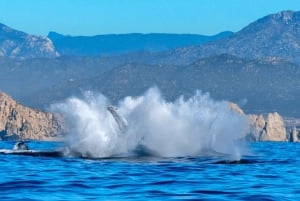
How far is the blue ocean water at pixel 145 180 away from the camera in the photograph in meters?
35.8

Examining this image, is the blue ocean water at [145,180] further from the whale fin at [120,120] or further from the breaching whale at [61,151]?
the whale fin at [120,120]

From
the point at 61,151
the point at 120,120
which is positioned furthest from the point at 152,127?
the point at 61,151

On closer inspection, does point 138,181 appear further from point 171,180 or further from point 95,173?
point 95,173

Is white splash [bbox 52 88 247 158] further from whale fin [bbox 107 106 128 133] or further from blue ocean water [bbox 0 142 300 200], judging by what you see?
blue ocean water [bbox 0 142 300 200]

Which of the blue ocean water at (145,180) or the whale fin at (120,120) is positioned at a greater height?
the whale fin at (120,120)

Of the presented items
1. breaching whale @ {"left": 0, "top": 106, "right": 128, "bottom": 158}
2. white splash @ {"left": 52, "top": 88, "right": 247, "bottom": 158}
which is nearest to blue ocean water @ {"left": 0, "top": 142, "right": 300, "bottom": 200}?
breaching whale @ {"left": 0, "top": 106, "right": 128, "bottom": 158}

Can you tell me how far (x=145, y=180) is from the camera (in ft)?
139

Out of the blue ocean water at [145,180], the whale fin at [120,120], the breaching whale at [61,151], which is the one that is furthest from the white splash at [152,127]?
the blue ocean water at [145,180]

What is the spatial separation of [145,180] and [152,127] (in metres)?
29.1

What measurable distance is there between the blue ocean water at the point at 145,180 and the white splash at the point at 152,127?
32.7 ft

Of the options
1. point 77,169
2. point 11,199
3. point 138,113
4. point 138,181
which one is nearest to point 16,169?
point 77,169

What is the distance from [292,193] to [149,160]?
924 inches

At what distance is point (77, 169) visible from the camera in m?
50.1

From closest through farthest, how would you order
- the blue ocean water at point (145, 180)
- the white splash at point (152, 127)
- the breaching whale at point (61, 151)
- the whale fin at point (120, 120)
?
1. the blue ocean water at point (145, 180)
2. the breaching whale at point (61, 151)
3. the white splash at point (152, 127)
4. the whale fin at point (120, 120)
